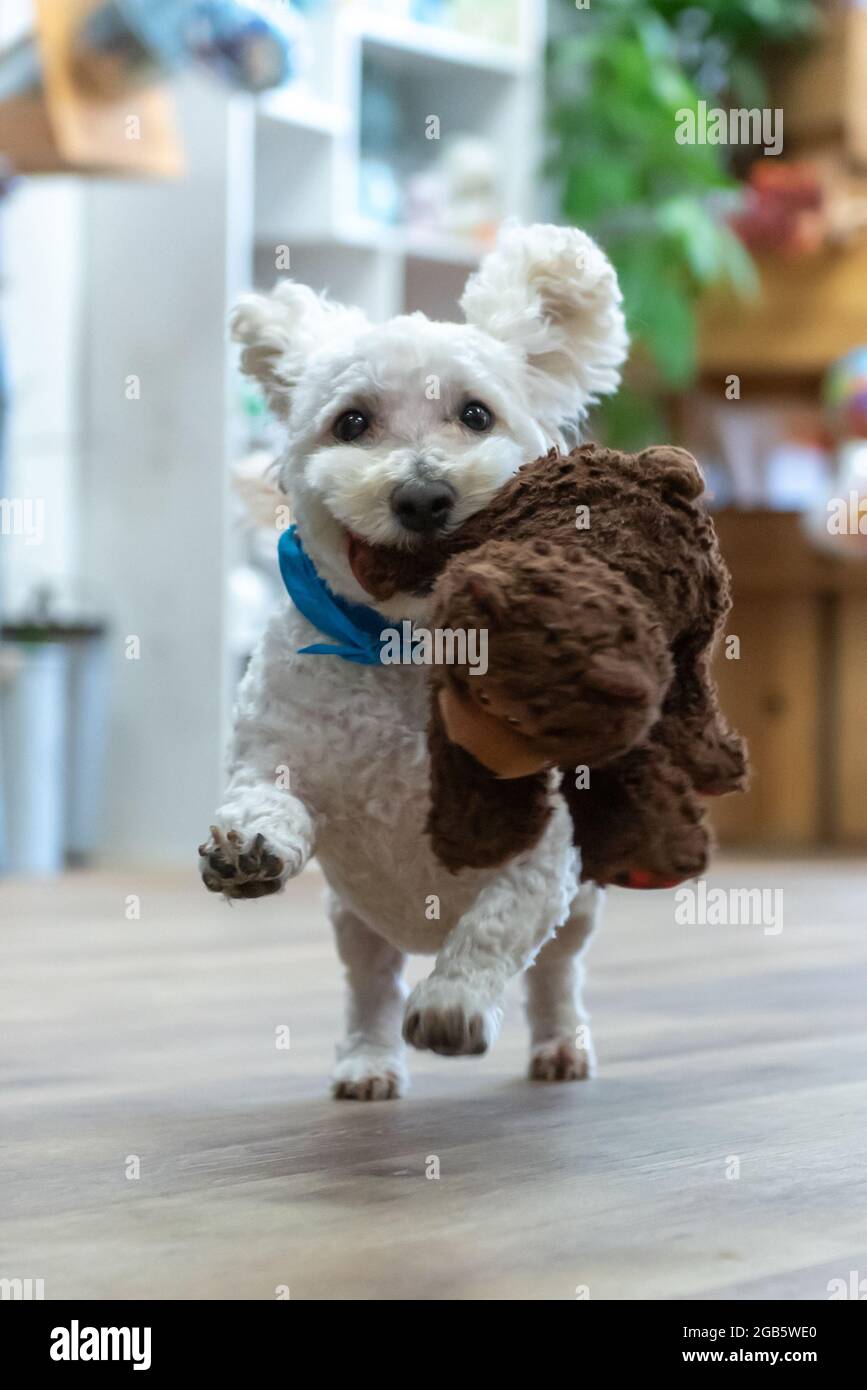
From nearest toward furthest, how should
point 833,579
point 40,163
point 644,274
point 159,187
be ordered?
point 40,163 → point 159,187 → point 644,274 → point 833,579

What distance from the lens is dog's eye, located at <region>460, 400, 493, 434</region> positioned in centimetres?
123

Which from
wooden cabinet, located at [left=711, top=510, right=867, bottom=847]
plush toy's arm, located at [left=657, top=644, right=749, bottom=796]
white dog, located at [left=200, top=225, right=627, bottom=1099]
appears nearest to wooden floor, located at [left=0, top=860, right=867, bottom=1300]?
white dog, located at [left=200, top=225, right=627, bottom=1099]

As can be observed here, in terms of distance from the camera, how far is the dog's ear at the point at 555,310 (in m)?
1.31

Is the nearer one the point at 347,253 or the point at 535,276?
the point at 535,276

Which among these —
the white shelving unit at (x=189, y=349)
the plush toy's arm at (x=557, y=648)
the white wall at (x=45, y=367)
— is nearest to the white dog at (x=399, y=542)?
the plush toy's arm at (x=557, y=648)

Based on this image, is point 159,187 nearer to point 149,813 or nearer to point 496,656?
point 149,813

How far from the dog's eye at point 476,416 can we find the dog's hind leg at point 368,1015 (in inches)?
17.1

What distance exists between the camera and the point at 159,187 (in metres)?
3.64

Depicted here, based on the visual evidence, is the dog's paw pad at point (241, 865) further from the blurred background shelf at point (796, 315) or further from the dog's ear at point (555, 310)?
the blurred background shelf at point (796, 315)

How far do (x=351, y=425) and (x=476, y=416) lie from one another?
0.09m

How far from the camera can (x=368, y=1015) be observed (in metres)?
1.49

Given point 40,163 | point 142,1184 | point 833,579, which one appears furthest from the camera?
point 833,579
